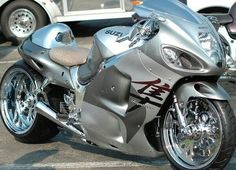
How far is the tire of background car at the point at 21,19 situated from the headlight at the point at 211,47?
7421mm

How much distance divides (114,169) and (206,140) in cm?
98

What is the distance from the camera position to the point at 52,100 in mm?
5504

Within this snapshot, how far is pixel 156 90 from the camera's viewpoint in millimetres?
4363

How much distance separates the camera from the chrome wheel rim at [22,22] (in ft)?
37.5

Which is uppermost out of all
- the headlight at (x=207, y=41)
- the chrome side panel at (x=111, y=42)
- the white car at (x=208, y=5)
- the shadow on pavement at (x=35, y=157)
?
the headlight at (x=207, y=41)

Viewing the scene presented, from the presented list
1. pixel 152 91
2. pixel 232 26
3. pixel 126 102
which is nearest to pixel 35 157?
pixel 126 102

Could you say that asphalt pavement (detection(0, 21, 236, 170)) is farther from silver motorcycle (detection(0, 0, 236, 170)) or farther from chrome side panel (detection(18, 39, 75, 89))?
chrome side panel (detection(18, 39, 75, 89))

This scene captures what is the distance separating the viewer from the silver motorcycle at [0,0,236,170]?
4.22 meters

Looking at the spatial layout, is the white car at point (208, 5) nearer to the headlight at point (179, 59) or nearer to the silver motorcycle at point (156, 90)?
the silver motorcycle at point (156, 90)

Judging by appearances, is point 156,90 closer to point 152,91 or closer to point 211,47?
point 152,91

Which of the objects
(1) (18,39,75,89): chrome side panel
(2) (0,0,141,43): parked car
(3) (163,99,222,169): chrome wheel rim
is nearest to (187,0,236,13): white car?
(2) (0,0,141,43): parked car

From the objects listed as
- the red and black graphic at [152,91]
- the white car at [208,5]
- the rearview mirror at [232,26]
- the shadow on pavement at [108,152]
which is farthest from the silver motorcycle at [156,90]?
the white car at [208,5]

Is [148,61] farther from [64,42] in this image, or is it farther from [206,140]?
[64,42]

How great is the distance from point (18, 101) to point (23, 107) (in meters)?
0.12
